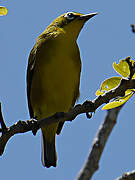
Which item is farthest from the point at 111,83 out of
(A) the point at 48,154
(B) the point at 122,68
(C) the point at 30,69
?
(A) the point at 48,154

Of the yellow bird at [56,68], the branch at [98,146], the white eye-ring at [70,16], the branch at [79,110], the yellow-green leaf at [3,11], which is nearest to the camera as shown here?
the branch at [79,110]

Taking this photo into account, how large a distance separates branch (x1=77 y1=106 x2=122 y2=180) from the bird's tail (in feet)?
1.99

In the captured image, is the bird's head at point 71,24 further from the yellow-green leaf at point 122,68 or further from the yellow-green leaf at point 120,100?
the yellow-green leaf at point 120,100

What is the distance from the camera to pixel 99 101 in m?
3.35

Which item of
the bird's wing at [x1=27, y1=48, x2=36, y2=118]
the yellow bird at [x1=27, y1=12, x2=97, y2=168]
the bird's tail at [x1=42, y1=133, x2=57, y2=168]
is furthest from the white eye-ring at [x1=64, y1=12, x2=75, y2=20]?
the bird's tail at [x1=42, y1=133, x2=57, y2=168]

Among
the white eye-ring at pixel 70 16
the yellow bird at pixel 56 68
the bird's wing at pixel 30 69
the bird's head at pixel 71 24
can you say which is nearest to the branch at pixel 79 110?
the yellow bird at pixel 56 68

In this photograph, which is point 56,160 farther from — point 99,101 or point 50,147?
point 99,101

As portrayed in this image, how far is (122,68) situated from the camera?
3350 millimetres

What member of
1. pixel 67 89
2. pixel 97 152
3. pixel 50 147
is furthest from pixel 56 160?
pixel 67 89

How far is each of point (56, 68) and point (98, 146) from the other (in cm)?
228

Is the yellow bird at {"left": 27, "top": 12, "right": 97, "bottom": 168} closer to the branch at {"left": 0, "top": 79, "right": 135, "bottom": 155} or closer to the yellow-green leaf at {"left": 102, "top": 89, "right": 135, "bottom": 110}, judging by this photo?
the branch at {"left": 0, "top": 79, "right": 135, "bottom": 155}

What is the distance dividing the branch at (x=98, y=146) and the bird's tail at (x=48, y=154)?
61 centimetres

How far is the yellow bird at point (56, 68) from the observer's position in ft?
17.5

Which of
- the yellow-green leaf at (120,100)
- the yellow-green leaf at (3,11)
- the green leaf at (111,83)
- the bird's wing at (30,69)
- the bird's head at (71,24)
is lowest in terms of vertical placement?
the yellow-green leaf at (120,100)
